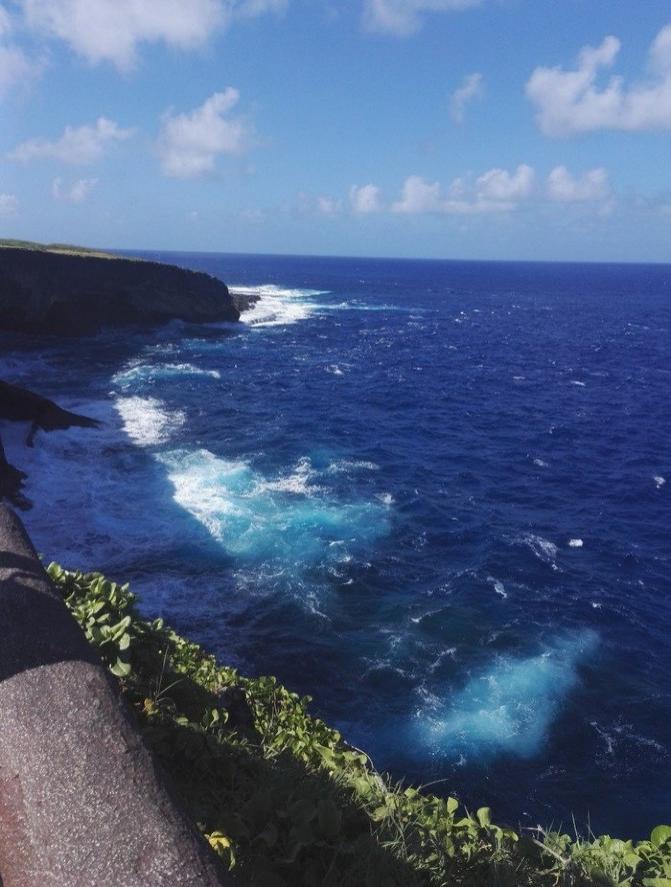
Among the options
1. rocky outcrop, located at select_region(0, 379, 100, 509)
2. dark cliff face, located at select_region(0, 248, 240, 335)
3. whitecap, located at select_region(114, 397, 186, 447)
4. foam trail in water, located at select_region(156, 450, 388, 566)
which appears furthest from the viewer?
dark cliff face, located at select_region(0, 248, 240, 335)

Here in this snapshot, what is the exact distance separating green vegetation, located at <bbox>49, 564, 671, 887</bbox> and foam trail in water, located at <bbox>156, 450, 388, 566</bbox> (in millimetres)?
18045

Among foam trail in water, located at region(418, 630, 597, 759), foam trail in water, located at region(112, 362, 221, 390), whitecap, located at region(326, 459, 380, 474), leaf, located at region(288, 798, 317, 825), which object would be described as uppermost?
leaf, located at region(288, 798, 317, 825)

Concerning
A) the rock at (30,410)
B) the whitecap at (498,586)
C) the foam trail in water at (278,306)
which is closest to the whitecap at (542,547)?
the whitecap at (498,586)

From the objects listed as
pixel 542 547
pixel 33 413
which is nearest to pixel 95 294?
pixel 33 413

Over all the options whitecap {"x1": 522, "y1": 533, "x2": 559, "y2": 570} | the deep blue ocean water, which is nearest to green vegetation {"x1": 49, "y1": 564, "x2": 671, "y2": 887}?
the deep blue ocean water

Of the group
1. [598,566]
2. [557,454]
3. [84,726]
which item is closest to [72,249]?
[557,454]

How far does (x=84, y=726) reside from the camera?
4.60m

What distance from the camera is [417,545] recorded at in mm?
28172

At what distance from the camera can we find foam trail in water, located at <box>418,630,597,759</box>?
18.0m

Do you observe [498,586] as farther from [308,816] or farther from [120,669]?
[308,816]

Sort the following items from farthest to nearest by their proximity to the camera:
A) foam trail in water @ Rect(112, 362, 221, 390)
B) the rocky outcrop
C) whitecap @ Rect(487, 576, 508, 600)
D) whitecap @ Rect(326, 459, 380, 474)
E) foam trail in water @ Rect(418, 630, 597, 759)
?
foam trail in water @ Rect(112, 362, 221, 390)
the rocky outcrop
whitecap @ Rect(326, 459, 380, 474)
whitecap @ Rect(487, 576, 508, 600)
foam trail in water @ Rect(418, 630, 597, 759)

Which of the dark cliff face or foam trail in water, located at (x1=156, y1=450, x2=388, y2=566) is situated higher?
the dark cliff face

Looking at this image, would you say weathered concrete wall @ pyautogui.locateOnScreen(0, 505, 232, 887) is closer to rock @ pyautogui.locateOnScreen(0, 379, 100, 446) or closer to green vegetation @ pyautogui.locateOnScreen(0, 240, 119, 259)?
rock @ pyautogui.locateOnScreen(0, 379, 100, 446)

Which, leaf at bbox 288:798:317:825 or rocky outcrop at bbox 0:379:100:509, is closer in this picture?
leaf at bbox 288:798:317:825
